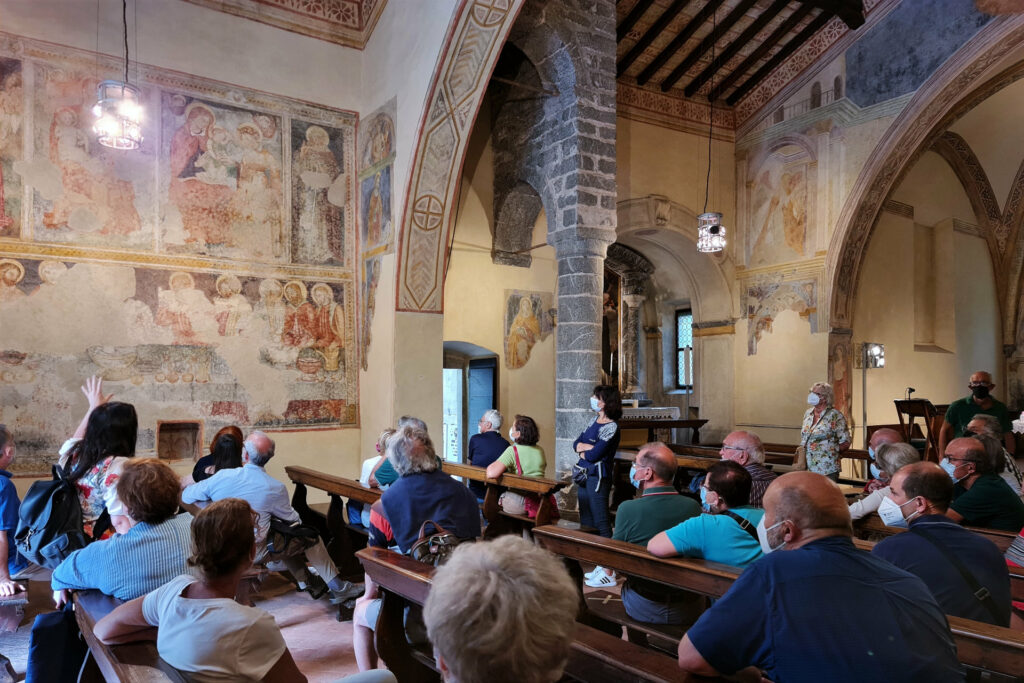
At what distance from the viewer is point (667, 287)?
14.3m

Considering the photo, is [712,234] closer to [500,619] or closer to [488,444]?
[488,444]

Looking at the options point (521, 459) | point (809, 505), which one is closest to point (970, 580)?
point (809, 505)

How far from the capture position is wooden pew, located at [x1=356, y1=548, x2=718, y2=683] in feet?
6.86

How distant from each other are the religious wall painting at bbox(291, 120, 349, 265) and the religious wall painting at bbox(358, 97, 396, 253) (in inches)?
9.4

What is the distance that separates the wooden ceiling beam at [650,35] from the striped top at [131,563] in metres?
10.2

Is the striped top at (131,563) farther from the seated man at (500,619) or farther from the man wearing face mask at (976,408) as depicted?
the man wearing face mask at (976,408)

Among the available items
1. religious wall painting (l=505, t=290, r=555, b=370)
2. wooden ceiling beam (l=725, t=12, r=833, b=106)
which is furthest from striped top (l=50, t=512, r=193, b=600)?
wooden ceiling beam (l=725, t=12, r=833, b=106)

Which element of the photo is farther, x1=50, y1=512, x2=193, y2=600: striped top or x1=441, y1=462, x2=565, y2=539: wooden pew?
x1=441, y1=462, x2=565, y2=539: wooden pew

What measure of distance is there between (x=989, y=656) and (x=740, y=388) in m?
11.0

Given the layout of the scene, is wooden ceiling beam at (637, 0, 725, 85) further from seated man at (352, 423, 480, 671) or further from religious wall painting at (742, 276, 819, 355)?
seated man at (352, 423, 480, 671)

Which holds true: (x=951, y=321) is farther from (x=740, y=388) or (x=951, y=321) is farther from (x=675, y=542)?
(x=675, y=542)

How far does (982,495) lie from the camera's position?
3799 millimetres

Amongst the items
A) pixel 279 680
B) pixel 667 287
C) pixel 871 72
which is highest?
pixel 871 72

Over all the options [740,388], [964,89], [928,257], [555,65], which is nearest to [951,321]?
[928,257]
